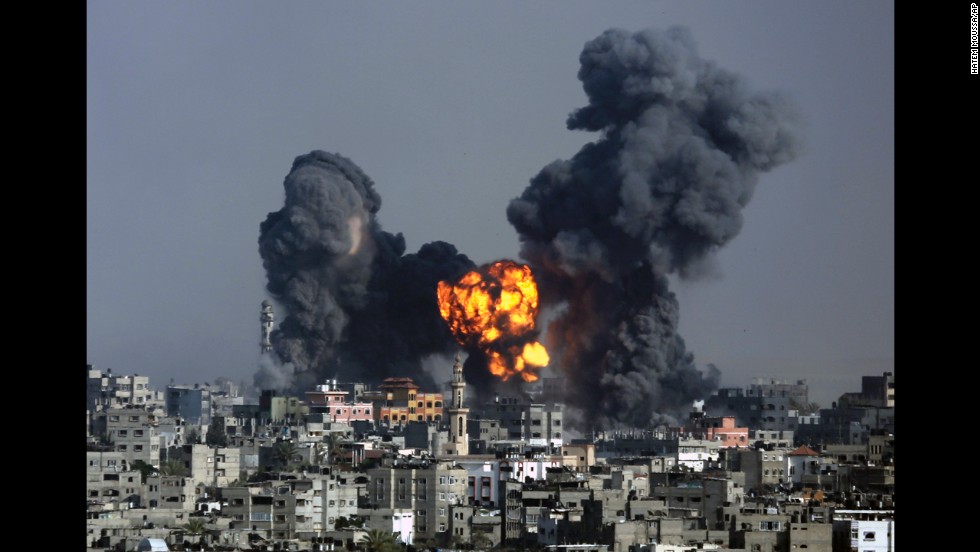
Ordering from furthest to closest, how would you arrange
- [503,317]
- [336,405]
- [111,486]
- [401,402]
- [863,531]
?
[401,402], [336,405], [503,317], [111,486], [863,531]

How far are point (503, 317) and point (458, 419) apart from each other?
5.57 meters

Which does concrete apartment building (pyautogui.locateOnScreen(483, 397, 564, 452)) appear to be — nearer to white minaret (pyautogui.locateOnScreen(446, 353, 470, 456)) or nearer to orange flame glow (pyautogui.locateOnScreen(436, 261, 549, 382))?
orange flame glow (pyautogui.locateOnScreen(436, 261, 549, 382))

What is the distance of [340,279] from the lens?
79.9m

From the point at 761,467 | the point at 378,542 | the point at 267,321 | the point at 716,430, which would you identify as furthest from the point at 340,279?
the point at 378,542

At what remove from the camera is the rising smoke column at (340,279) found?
78375 millimetres

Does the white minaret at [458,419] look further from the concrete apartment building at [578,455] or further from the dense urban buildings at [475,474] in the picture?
the concrete apartment building at [578,455]

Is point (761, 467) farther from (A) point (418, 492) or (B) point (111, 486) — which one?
(B) point (111, 486)

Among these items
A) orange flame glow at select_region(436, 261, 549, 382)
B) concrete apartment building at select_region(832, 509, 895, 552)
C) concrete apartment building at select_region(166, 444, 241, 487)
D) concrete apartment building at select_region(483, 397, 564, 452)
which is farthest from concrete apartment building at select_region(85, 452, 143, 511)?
orange flame glow at select_region(436, 261, 549, 382)

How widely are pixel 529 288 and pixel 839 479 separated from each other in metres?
23.9

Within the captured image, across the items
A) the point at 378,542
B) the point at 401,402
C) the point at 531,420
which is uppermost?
the point at 401,402

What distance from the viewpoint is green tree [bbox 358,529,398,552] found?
39000mm

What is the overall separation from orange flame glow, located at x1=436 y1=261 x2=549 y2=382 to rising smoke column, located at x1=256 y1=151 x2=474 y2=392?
7.37ft
